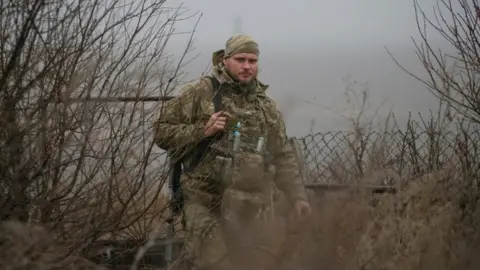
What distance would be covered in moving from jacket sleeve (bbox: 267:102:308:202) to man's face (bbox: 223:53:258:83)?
243 mm

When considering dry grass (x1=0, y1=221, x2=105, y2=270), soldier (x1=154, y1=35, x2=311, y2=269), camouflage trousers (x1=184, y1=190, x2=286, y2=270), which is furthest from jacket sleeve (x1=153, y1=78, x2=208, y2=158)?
dry grass (x1=0, y1=221, x2=105, y2=270)

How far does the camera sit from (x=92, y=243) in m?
3.24

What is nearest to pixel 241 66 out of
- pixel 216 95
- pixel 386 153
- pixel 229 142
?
pixel 216 95

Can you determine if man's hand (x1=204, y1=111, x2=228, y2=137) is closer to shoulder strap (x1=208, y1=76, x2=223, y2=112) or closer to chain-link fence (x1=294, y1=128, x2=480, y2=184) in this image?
shoulder strap (x1=208, y1=76, x2=223, y2=112)

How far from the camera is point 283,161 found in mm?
4316

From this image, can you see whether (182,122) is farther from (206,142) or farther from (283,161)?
(283,161)

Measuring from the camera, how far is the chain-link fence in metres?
3.76

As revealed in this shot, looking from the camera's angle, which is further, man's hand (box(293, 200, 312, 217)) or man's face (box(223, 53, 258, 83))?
man's face (box(223, 53, 258, 83))

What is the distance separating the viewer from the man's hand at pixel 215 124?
377 centimetres

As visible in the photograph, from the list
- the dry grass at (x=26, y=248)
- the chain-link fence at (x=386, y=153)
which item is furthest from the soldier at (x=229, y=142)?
the dry grass at (x=26, y=248)

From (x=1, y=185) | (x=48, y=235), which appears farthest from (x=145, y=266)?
(x=48, y=235)

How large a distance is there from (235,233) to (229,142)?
1085 mm

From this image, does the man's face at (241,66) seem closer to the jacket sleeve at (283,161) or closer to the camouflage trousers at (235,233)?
the jacket sleeve at (283,161)

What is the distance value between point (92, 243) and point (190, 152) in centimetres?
92
